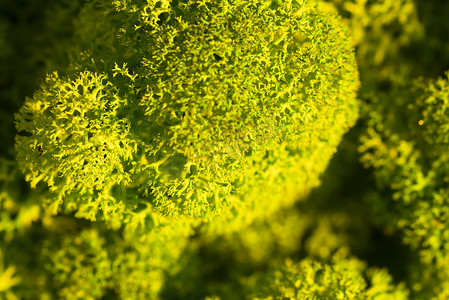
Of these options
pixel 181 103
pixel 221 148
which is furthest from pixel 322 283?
pixel 181 103

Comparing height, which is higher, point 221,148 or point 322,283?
point 221,148

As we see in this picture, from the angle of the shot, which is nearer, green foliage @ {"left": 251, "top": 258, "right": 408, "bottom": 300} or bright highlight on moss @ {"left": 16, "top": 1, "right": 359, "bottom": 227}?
bright highlight on moss @ {"left": 16, "top": 1, "right": 359, "bottom": 227}

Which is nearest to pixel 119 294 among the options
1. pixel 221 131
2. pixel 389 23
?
pixel 221 131

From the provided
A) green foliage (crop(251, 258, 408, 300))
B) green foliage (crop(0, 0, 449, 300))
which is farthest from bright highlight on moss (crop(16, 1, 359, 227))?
green foliage (crop(251, 258, 408, 300))

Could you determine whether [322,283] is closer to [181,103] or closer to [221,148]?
[221,148]

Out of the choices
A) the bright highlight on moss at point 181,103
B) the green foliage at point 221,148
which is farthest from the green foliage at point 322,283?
the bright highlight on moss at point 181,103

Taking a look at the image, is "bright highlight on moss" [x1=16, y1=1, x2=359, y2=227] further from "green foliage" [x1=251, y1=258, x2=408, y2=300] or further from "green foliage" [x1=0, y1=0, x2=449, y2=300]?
"green foliage" [x1=251, y1=258, x2=408, y2=300]

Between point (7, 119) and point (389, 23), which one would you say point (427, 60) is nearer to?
point (389, 23)

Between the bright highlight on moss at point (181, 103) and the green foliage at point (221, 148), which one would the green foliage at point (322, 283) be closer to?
the green foliage at point (221, 148)

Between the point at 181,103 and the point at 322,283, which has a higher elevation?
the point at 181,103

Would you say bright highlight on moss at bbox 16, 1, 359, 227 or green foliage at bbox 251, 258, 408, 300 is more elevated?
bright highlight on moss at bbox 16, 1, 359, 227

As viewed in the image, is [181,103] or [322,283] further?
[322,283]
